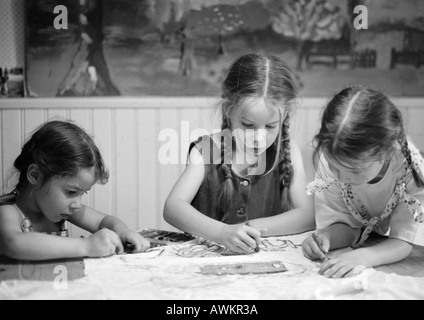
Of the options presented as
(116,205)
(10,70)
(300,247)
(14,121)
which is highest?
(10,70)

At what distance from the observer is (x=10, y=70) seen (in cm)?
218

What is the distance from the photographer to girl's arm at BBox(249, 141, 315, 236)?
1.42m

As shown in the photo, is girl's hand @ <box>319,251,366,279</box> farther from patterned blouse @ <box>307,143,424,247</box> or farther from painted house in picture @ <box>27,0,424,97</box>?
painted house in picture @ <box>27,0,424,97</box>

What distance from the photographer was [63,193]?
4.18 feet

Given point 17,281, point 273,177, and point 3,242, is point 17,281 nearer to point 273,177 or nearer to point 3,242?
point 3,242

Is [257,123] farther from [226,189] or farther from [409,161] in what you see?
[409,161]

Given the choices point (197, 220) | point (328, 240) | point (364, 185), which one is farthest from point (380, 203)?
point (197, 220)

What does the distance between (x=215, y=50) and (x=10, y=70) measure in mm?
791

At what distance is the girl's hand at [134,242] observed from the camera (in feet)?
4.04

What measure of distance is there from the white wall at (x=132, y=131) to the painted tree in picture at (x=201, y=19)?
0.20 metres

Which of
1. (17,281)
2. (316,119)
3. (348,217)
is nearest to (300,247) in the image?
(348,217)

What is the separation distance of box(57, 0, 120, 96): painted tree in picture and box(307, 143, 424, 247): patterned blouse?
112 centimetres

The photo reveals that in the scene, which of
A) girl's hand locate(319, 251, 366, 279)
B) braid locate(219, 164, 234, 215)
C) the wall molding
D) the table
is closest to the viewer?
the table

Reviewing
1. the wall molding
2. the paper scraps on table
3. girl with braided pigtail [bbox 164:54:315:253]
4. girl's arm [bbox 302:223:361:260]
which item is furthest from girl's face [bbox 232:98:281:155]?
the wall molding
